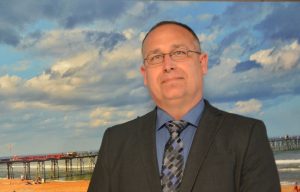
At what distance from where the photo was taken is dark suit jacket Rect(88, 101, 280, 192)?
111cm

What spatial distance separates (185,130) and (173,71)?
16 cm

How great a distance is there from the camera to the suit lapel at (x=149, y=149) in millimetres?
1152

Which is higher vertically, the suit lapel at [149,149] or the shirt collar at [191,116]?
the shirt collar at [191,116]

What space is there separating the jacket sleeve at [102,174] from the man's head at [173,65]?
0.67 ft

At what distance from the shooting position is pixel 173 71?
46.6 inches

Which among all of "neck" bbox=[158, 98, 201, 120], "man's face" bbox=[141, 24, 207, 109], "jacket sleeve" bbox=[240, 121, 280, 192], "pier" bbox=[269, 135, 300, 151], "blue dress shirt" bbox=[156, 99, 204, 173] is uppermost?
"pier" bbox=[269, 135, 300, 151]

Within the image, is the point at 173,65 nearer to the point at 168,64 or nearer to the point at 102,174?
the point at 168,64

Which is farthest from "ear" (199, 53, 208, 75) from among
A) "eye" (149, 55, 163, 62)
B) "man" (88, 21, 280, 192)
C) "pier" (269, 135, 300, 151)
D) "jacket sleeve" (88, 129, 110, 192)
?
"pier" (269, 135, 300, 151)

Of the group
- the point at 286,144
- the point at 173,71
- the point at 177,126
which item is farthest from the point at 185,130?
the point at 286,144

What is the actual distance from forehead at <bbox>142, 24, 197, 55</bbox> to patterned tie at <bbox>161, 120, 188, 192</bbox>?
0.65ft

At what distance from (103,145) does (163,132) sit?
173 mm

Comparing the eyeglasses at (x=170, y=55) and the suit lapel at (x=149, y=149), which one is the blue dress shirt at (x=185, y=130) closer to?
the suit lapel at (x=149, y=149)

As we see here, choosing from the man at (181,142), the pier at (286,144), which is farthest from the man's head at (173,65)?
the pier at (286,144)

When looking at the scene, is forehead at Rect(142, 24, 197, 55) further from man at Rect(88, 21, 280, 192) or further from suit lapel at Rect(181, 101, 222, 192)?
suit lapel at Rect(181, 101, 222, 192)
